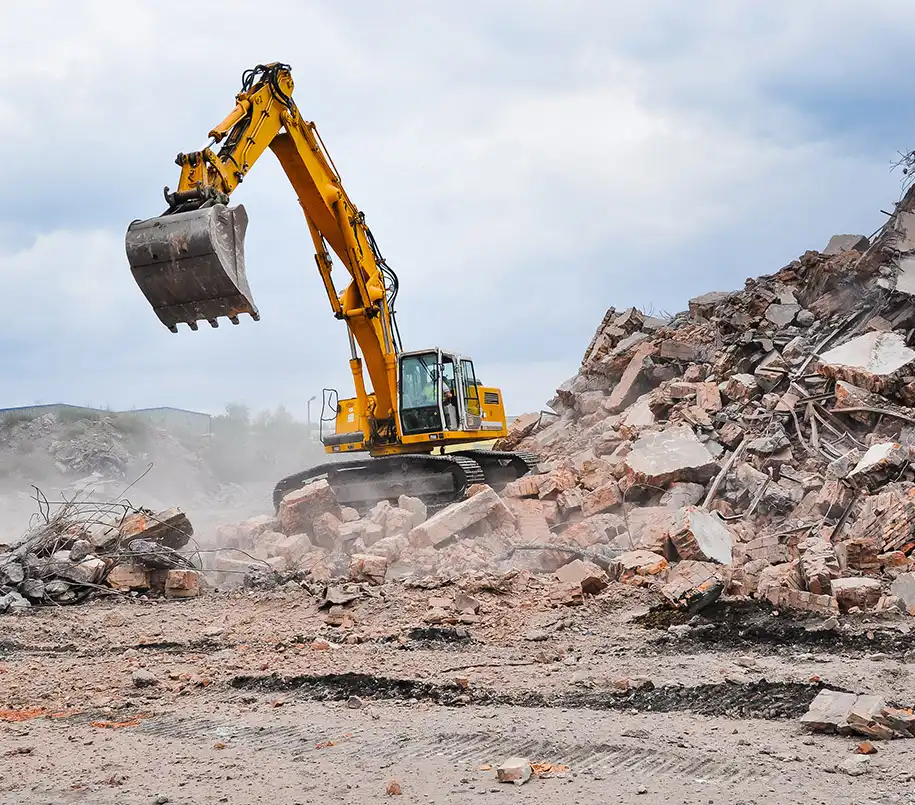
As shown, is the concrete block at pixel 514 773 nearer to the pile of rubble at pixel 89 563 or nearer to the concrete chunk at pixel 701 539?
the concrete chunk at pixel 701 539

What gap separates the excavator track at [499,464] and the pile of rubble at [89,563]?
519 cm

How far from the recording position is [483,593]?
26.6 feet

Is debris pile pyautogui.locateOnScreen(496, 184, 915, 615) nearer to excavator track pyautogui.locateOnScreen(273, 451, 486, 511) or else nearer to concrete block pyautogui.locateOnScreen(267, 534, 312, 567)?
excavator track pyautogui.locateOnScreen(273, 451, 486, 511)

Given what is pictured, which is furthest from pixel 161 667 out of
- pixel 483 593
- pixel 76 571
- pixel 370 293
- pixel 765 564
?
pixel 370 293

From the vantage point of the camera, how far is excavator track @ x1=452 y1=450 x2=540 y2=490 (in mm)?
14625

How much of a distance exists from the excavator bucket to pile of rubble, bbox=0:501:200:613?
2.27 m

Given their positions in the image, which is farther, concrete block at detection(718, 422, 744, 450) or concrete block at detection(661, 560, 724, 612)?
concrete block at detection(718, 422, 744, 450)

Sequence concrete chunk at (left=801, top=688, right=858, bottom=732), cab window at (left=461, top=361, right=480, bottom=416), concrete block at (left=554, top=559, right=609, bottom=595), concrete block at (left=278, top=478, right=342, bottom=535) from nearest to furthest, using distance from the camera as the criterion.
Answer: concrete chunk at (left=801, top=688, right=858, bottom=732), concrete block at (left=554, top=559, right=609, bottom=595), concrete block at (left=278, top=478, right=342, bottom=535), cab window at (left=461, top=361, right=480, bottom=416)

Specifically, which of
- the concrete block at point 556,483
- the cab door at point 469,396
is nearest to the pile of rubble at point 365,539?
the concrete block at point 556,483

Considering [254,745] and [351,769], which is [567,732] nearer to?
[351,769]

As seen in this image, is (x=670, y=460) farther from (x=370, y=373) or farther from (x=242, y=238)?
(x=242, y=238)

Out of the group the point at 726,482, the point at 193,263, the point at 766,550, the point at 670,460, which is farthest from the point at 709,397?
the point at 193,263

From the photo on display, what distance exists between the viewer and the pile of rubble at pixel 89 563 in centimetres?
930

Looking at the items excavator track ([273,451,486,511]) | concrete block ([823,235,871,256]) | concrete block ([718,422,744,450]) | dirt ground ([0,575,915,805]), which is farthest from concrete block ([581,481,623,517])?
concrete block ([823,235,871,256])
